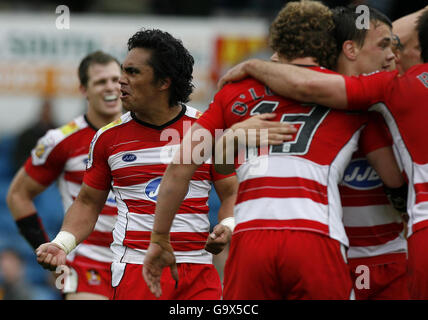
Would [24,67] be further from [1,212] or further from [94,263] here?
[94,263]

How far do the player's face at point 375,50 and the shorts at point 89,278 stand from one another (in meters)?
3.20

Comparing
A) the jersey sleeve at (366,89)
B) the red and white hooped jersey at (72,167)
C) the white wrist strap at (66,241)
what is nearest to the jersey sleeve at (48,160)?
the red and white hooped jersey at (72,167)

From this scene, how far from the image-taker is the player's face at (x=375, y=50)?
4551mm

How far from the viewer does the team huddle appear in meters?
3.99

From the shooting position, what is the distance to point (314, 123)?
410 cm

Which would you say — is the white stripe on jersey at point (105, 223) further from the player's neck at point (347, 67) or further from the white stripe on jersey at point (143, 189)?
the player's neck at point (347, 67)

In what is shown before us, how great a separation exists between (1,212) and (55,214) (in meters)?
1.12

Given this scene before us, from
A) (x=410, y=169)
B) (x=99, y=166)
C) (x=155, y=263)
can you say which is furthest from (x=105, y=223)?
(x=410, y=169)

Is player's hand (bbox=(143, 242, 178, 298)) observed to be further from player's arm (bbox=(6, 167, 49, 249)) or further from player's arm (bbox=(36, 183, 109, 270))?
player's arm (bbox=(6, 167, 49, 249))

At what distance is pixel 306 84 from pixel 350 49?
66 cm

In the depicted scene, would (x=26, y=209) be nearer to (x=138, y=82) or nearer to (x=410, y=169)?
(x=138, y=82)

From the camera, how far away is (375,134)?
4.29m

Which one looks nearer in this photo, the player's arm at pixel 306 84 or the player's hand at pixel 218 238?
the player's arm at pixel 306 84
